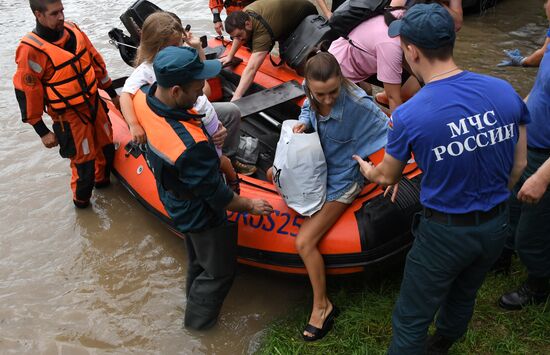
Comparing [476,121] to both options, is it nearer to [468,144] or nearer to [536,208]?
[468,144]

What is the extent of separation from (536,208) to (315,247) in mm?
1184

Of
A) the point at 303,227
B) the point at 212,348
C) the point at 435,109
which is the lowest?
the point at 212,348

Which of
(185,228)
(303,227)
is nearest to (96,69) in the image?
(185,228)

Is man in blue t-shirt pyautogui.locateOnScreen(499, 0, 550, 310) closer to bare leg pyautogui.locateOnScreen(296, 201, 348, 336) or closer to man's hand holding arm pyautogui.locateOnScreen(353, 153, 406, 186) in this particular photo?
man's hand holding arm pyautogui.locateOnScreen(353, 153, 406, 186)

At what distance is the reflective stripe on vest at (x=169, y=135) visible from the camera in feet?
8.00

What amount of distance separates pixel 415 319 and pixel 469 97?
3.35ft

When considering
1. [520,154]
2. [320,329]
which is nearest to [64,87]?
[320,329]

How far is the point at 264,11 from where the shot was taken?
4340 millimetres

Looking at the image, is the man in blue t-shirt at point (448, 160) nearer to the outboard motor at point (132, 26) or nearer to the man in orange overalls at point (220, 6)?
the outboard motor at point (132, 26)

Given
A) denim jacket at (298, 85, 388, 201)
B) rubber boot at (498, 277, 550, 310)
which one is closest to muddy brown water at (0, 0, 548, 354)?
denim jacket at (298, 85, 388, 201)

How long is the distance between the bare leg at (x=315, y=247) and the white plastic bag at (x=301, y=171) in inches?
2.3

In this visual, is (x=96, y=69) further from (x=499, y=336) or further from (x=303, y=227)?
(x=499, y=336)

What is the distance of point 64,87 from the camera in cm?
369

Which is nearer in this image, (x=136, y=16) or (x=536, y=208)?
(x=536, y=208)
